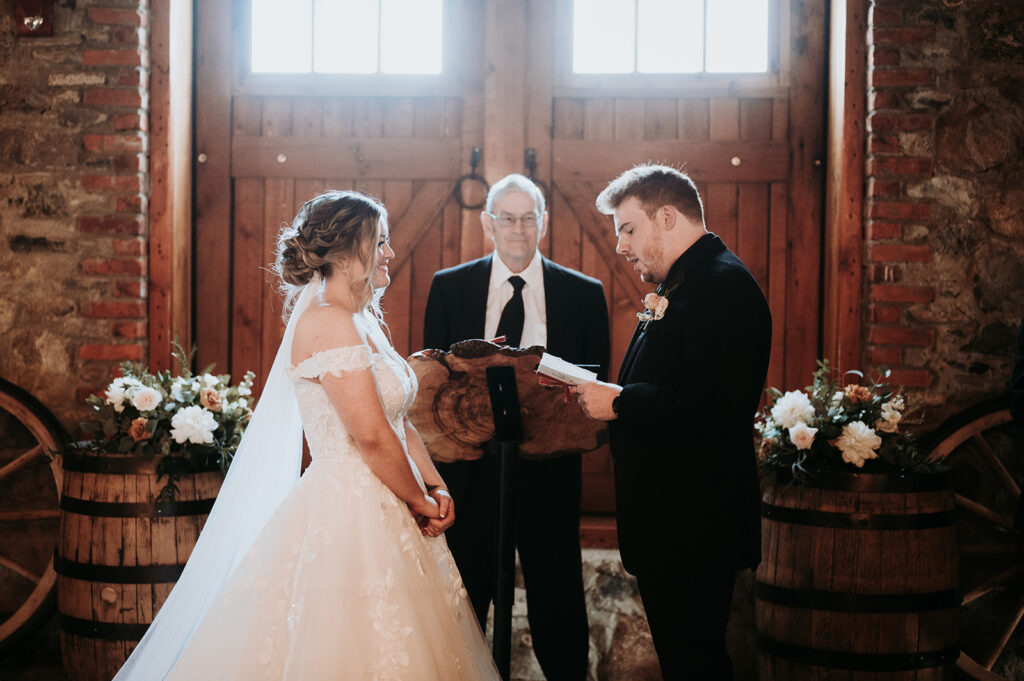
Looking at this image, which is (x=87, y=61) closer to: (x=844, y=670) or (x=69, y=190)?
(x=69, y=190)

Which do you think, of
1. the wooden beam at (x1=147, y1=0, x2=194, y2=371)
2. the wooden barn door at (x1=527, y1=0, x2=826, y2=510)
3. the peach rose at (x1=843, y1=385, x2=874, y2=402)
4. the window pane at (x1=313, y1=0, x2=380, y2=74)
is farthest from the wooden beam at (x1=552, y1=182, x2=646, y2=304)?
the wooden beam at (x1=147, y1=0, x2=194, y2=371)

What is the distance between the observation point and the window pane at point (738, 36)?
4062 millimetres

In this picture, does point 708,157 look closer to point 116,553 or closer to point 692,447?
point 692,447

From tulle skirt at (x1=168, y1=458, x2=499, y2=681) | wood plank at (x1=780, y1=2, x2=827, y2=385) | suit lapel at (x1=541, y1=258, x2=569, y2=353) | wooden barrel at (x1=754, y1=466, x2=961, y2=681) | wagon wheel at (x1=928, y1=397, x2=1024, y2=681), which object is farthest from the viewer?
wood plank at (x1=780, y1=2, x2=827, y2=385)

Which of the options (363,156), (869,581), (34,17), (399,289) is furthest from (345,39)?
(869,581)

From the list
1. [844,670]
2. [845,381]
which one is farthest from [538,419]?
[845,381]

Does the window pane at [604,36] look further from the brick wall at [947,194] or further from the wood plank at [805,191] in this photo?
the brick wall at [947,194]

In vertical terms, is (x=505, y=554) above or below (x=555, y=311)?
below

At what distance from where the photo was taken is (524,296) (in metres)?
3.20

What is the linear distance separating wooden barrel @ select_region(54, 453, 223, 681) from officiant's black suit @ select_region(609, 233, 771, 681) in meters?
1.56

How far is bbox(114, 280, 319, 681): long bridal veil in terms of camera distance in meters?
2.39

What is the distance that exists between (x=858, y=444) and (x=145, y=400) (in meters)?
2.45

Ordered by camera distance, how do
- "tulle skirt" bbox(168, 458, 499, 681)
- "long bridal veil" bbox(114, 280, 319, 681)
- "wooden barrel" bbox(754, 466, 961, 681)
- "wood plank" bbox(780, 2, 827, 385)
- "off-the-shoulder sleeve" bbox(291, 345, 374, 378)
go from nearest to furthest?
"tulle skirt" bbox(168, 458, 499, 681), "off-the-shoulder sleeve" bbox(291, 345, 374, 378), "long bridal veil" bbox(114, 280, 319, 681), "wooden barrel" bbox(754, 466, 961, 681), "wood plank" bbox(780, 2, 827, 385)

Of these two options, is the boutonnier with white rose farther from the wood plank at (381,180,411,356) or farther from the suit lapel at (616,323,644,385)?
the wood plank at (381,180,411,356)
